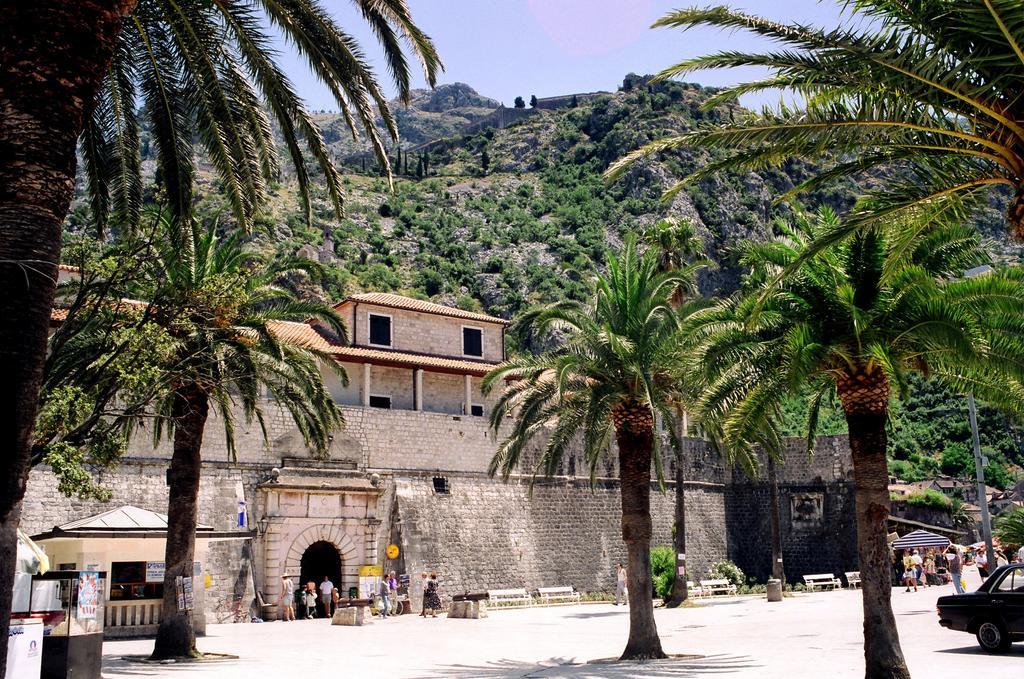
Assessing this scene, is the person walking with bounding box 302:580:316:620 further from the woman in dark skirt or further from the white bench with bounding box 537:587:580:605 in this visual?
the white bench with bounding box 537:587:580:605

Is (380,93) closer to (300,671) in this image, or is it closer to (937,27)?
(937,27)

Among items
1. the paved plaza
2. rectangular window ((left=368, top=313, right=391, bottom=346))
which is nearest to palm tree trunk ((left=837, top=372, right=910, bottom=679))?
the paved plaza

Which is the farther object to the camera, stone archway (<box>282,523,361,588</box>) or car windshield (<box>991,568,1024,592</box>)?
stone archway (<box>282,523,361,588</box>)

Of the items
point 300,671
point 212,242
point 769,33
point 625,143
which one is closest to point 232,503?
point 212,242

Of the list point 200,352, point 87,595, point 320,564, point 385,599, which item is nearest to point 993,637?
point 87,595

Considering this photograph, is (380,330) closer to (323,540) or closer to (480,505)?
(480,505)

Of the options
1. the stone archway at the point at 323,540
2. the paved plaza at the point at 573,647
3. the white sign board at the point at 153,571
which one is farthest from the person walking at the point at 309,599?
the white sign board at the point at 153,571

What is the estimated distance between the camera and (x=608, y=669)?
13953mm

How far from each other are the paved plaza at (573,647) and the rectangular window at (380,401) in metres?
11.0

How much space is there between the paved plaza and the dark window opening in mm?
1171

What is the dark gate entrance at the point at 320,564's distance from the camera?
2998 cm

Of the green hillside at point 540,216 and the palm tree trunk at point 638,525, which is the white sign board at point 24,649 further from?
the green hillside at point 540,216

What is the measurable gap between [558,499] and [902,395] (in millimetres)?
23884

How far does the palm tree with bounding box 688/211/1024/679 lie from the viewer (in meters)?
11.4
